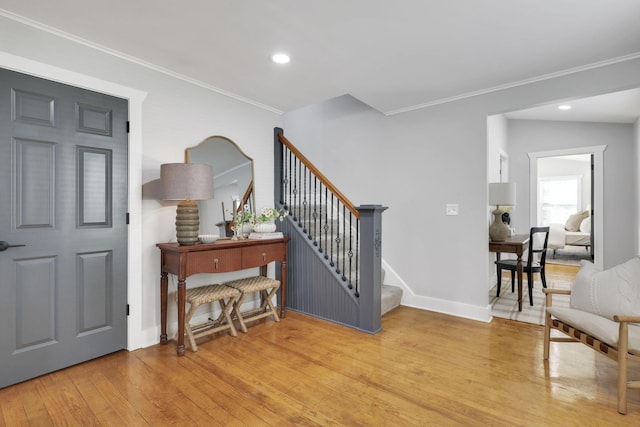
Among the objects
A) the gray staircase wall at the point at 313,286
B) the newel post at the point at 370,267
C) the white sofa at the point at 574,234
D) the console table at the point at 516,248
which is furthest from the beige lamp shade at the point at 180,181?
the white sofa at the point at 574,234

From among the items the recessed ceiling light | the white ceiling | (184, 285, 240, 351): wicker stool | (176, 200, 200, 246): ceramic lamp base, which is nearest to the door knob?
(176, 200, 200, 246): ceramic lamp base

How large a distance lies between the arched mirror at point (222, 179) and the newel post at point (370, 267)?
1381 millimetres

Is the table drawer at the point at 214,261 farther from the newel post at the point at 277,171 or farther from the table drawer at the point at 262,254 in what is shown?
the newel post at the point at 277,171

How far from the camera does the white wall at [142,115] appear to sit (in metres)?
2.30

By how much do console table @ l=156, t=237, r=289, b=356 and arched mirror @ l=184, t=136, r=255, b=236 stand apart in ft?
1.03

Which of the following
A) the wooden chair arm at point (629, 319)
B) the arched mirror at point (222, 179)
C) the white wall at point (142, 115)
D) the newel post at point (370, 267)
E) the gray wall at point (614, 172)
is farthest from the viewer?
the gray wall at point (614, 172)

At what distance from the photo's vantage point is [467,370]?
2.42 metres

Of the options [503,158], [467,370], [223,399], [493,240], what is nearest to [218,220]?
[223,399]

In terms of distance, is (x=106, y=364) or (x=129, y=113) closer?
(x=106, y=364)

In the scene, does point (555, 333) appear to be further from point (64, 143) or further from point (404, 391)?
point (64, 143)

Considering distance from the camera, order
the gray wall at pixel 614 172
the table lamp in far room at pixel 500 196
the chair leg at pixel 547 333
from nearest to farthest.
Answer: the chair leg at pixel 547 333
the table lamp in far room at pixel 500 196
the gray wall at pixel 614 172

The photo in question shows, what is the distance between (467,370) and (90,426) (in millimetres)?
2455

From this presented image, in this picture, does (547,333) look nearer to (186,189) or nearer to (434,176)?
(434,176)

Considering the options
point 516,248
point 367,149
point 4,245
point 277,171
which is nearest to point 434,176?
point 367,149
